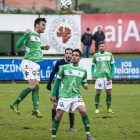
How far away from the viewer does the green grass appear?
848cm

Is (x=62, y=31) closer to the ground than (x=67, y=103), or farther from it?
farther from it

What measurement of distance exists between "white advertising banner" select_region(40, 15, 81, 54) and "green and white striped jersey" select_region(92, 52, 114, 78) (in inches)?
614

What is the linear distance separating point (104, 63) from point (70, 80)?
4.17 m

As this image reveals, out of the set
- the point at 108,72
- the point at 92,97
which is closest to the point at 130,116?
the point at 108,72

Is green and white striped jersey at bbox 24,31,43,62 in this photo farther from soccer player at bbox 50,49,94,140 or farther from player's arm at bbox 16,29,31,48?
soccer player at bbox 50,49,94,140

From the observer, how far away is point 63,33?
2755 cm

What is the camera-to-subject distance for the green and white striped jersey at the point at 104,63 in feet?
38.4

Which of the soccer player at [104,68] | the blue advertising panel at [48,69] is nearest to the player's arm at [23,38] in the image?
the soccer player at [104,68]

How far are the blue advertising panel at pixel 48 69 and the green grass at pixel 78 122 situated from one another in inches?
155

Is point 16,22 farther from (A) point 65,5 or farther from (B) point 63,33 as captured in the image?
(A) point 65,5

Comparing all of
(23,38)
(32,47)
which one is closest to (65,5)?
(32,47)

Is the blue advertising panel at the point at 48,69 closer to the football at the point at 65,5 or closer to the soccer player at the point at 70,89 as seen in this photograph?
the football at the point at 65,5

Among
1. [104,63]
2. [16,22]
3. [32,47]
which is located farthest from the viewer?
[16,22]

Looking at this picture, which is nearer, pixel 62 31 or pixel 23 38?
pixel 23 38
